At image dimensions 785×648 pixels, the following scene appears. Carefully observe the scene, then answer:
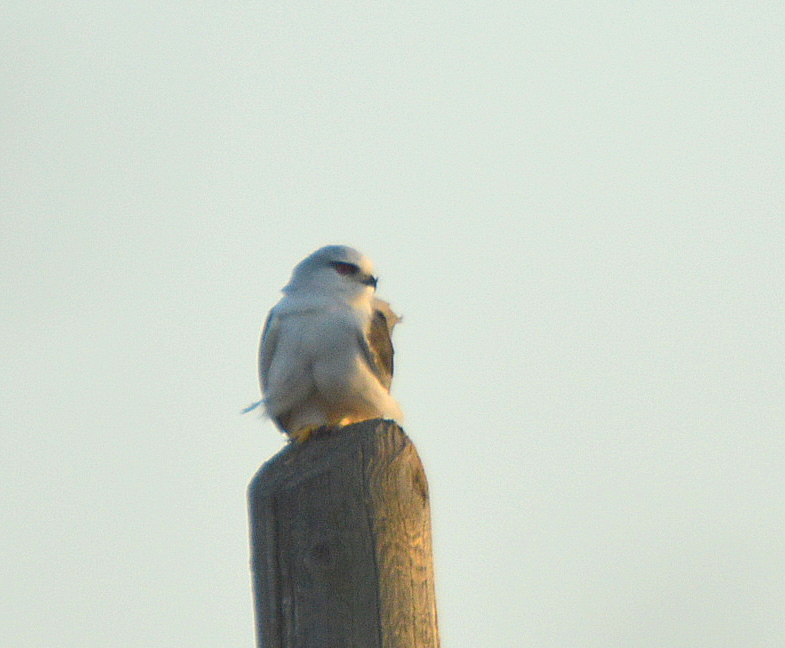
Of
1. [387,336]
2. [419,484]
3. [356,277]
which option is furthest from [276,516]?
[356,277]

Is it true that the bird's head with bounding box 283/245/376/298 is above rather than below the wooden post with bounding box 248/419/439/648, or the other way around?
above

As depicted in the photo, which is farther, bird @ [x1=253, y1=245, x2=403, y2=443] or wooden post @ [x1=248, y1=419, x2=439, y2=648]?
bird @ [x1=253, y1=245, x2=403, y2=443]

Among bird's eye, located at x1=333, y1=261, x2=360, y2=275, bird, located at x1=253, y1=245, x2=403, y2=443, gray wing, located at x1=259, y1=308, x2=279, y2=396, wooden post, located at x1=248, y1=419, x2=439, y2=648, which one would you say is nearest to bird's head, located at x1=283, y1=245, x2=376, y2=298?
bird's eye, located at x1=333, y1=261, x2=360, y2=275

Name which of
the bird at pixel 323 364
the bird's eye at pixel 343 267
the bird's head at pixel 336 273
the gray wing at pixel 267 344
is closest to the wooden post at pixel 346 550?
the bird at pixel 323 364

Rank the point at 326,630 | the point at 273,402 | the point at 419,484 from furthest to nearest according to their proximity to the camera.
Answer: the point at 273,402, the point at 419,484, the point at 326,630

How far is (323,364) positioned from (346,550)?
3.02 meters

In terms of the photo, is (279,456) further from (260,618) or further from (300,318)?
(300,318)

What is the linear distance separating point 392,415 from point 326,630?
3279mm

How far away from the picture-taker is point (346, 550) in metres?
3.03

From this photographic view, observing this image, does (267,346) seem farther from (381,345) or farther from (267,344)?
(381,345)

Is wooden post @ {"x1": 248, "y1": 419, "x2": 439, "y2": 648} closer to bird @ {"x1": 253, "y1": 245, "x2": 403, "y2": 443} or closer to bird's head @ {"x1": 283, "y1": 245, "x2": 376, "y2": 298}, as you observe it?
bird @ {"x1": 253, "y1": 245, "x2": 403, "y2": 443}

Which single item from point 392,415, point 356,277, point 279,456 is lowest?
point 279,456

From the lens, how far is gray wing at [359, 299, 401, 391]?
618 cm

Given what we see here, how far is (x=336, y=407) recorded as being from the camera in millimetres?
6117
